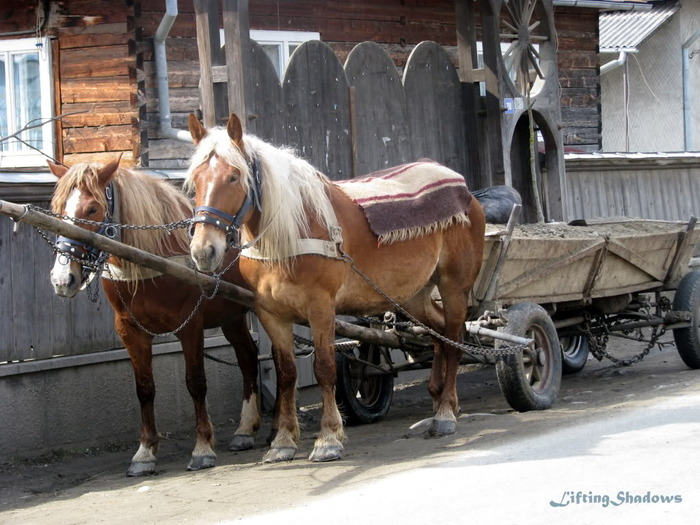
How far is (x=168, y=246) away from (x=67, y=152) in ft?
16.5

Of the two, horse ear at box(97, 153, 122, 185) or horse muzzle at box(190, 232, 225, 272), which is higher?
horse ear at box(97, 153, 122, 185)

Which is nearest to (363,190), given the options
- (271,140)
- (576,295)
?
(271,140)

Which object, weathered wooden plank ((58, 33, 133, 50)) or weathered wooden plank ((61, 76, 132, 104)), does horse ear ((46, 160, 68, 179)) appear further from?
weathered wooden plank ((58, 33, 133, 50))

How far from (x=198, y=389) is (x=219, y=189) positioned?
1.71 meters

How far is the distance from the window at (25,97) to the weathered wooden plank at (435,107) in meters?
4.24

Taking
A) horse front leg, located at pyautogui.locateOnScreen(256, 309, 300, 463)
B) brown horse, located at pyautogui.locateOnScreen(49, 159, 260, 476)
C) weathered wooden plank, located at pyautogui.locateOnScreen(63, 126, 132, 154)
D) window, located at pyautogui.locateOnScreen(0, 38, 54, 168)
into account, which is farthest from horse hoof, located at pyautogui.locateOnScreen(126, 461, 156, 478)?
window, located at pyautogui.locateOnScreen(0, 38, 54, 168)

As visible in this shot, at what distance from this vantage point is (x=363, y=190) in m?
7.15

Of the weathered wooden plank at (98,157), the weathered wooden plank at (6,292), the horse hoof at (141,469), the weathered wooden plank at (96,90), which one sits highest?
the weathered wooden plank at (96,90)

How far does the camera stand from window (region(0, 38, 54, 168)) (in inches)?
459

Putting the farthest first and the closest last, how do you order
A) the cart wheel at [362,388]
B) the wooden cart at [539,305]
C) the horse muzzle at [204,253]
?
the cart wheel at [362,388] < the wooden cart at [539,305] < the horse muzzle at [204,253]

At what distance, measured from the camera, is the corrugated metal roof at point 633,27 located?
1916 centimetres

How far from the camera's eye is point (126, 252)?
6238 millimetres

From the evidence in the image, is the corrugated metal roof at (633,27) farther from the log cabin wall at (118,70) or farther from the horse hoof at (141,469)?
the horse hoof at (141,469)

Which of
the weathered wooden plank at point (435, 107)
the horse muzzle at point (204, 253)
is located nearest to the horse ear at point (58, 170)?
the horse muzzle at point (204, 253)
